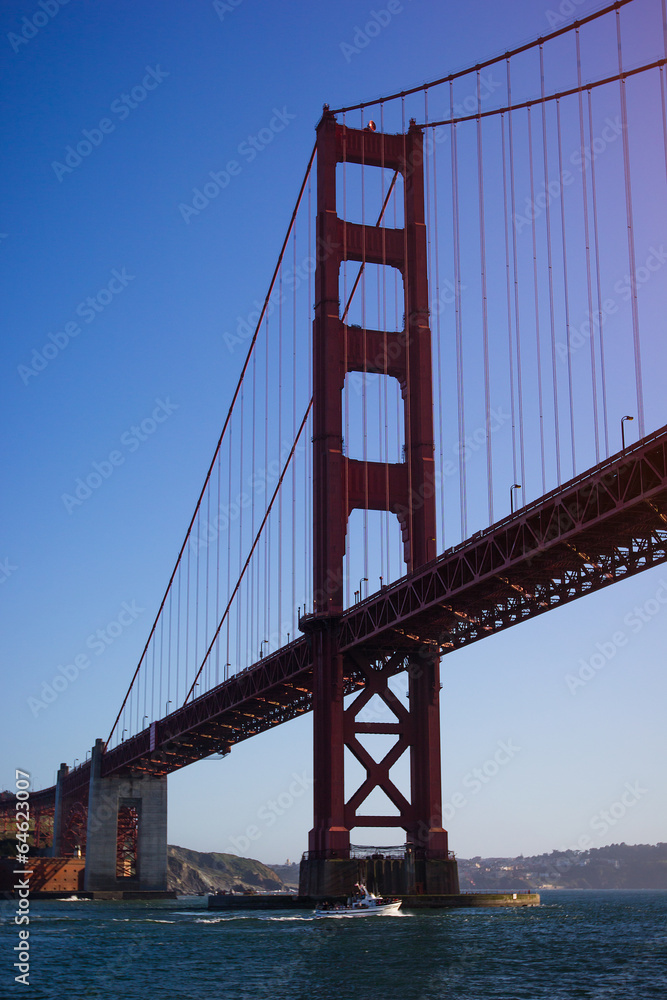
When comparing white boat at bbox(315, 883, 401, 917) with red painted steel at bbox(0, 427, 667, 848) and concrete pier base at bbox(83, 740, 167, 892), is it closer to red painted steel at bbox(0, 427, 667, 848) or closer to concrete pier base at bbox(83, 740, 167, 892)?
red painted steel at bbox(0, 427, 667, 848)

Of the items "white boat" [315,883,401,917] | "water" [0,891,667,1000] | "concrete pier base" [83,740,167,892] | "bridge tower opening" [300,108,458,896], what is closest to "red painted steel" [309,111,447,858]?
"bridge tower opening" [300,108,458,896]

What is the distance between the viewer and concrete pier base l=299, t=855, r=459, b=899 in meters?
54.4

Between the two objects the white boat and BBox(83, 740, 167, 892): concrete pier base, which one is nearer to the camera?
the white boat

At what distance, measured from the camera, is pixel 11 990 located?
3459 cm

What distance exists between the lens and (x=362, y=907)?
51.8 meters

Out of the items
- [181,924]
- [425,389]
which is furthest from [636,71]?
[181,924]

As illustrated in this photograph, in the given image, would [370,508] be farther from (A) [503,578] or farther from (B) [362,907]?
(B) [362,907]

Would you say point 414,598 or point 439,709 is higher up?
point 414,598

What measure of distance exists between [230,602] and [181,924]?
2623 cm

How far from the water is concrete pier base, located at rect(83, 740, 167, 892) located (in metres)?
50.8

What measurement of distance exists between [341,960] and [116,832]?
77434mm

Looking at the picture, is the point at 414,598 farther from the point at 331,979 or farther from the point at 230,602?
the point at 230,602

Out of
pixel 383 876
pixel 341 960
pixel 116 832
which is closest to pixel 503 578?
pixel 341 960

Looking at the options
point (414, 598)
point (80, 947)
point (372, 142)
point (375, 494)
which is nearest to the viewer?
point (80, 947)
